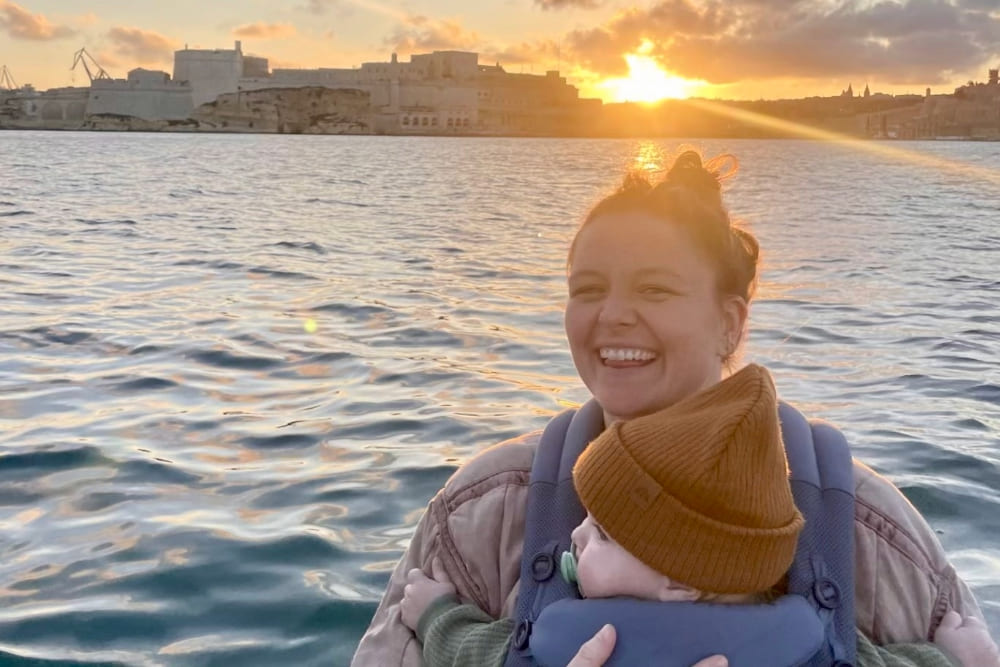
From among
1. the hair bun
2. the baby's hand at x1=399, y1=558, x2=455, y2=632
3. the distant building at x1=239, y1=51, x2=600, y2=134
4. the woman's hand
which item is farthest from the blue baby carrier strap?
the distant building at x1=239, y1=51, x2=600, y2=134

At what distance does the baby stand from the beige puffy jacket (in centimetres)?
31

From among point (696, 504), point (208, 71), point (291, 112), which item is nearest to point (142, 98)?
point (208, 71)

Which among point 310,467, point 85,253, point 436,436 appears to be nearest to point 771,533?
point 310,467

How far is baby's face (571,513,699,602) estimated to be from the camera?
2.11m

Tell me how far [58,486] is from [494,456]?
149 inches

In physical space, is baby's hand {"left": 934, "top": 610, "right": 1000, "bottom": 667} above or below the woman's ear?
below

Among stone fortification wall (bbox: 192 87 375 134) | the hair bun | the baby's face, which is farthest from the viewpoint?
stone fortification wall (bbox: 192 87 375 134)

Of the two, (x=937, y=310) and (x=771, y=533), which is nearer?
(x=771, y=533)

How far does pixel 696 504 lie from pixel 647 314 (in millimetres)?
647

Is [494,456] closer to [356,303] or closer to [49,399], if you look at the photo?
[49,399]

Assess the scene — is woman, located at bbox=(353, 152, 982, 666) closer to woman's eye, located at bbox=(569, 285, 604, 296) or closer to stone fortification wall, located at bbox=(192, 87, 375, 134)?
woman's eye, located at bbox=(569, 285, 604, 296)

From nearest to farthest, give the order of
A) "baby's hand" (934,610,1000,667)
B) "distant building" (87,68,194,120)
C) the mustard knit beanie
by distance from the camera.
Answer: the mustard knit beanie < "baby's hand" (934,610,1000,667) < "distant building" (87,68,194,120)

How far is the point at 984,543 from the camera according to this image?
509 cm

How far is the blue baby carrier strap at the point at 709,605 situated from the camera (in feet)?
6.85
